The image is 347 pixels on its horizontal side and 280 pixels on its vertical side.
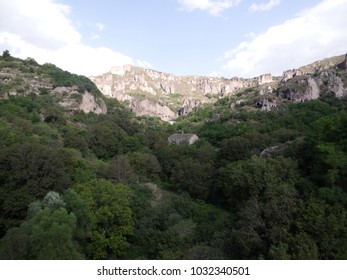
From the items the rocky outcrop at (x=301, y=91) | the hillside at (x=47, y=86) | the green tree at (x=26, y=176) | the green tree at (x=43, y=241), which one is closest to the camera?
the green tree at (x=43, y=241)

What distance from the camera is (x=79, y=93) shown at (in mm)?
64000

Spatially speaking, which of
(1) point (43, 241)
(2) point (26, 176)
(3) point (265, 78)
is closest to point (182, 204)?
(2) point (26, 176)

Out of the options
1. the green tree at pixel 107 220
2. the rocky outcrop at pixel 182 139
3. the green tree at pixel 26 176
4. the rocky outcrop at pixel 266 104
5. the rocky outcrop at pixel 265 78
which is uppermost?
the rocky outcrop at pixel 265 78

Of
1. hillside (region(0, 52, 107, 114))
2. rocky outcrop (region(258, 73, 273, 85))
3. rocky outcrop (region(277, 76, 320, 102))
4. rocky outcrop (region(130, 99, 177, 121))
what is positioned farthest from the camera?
rocky outcrop (region(258, 73, 273, 85))

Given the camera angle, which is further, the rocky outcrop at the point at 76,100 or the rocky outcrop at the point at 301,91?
the rocky outcrop at the point at 301,91

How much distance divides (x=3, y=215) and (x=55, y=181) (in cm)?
405

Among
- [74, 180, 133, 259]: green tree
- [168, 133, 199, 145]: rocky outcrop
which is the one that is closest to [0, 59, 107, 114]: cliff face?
[168, 133, 199, 145]: rocky outcrop

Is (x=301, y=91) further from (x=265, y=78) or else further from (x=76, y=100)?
(x=265, y=78)

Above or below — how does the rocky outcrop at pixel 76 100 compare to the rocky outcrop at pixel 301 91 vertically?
below

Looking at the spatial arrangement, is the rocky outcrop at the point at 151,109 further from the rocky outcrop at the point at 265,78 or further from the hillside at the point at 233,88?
the rocky outcrop at the point at 265,78

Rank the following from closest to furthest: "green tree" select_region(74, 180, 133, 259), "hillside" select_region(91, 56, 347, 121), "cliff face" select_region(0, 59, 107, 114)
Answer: "green tree" select_region(74, 180, 133, 259)
"cliff face" select_region(0, 59, 107, 114)
"hillside" select_region(91, 56, 347, 121)

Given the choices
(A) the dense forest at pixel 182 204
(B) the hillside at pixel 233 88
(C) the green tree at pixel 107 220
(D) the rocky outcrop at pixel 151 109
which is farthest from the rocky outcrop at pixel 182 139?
(D) the rocky outcrop at pixel 151 109

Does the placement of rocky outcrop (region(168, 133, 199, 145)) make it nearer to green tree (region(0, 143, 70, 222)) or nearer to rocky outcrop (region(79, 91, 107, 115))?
rocky outcrop (region(79, 91, 107, 115))

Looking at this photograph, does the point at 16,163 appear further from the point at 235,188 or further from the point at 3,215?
the point at 235,188
